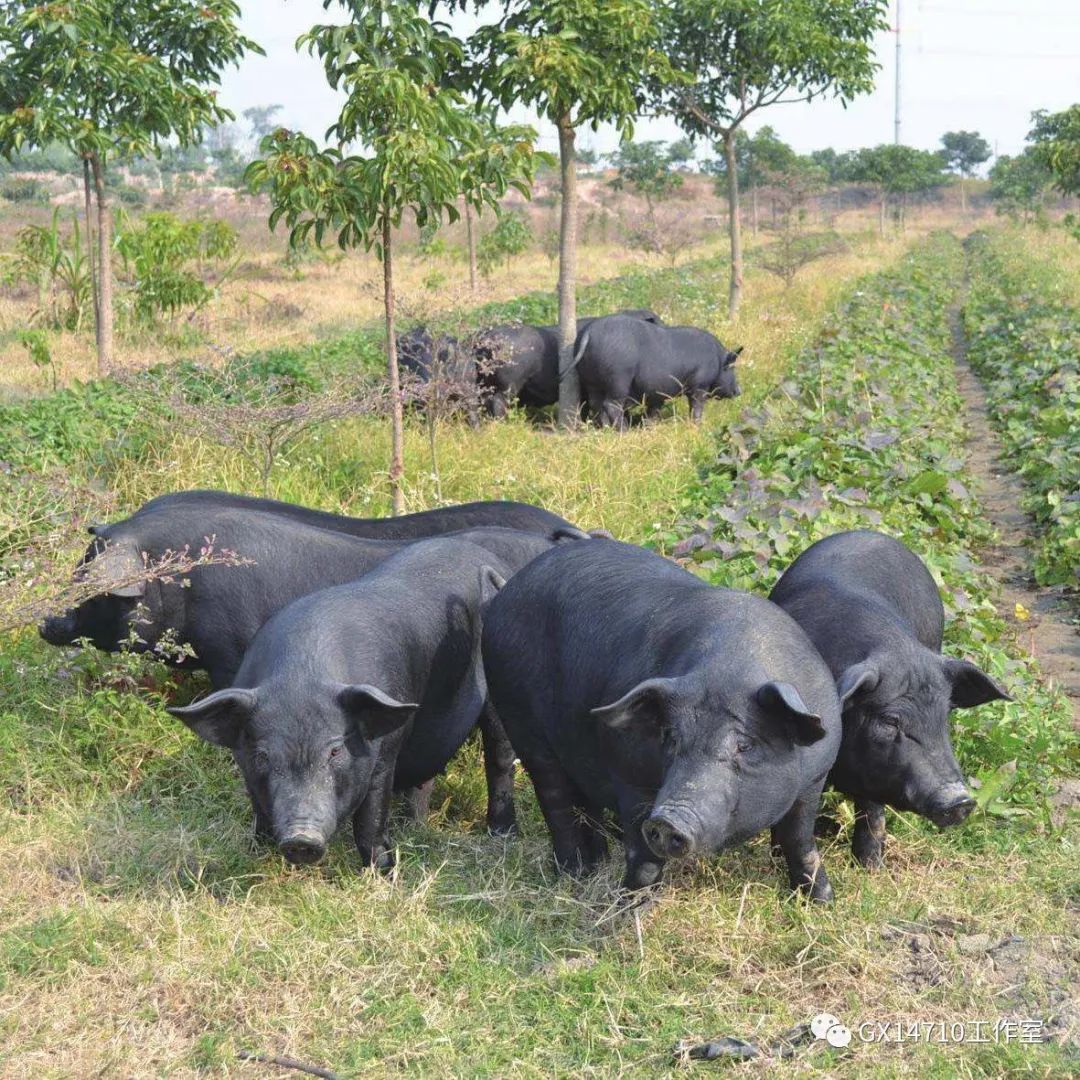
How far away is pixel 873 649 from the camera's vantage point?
4.60 metres

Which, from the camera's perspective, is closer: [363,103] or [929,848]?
[929,848]

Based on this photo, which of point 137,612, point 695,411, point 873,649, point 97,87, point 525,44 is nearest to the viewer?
point 873,649

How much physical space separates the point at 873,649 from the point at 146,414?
21.6 feet

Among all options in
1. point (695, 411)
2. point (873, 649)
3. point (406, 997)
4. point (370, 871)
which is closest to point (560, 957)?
point (406, 997)

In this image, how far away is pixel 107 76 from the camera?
39.9ft

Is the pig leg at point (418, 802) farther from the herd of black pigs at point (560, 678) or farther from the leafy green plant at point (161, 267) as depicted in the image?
the leafy green plant at point (161, 267)

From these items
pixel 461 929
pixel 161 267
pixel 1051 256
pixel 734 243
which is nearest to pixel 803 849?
pixel 461 929

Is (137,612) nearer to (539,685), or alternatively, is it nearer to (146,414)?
(539,685)

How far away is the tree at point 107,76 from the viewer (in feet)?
39.0

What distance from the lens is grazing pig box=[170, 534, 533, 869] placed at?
444cm

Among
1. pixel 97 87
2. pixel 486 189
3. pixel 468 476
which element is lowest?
pixel 468 476

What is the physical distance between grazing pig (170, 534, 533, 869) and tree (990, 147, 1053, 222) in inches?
1965

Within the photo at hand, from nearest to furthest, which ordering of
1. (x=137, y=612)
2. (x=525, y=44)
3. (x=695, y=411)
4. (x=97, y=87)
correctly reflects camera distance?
(x=137, y=612)
(x=525, y=44)
(x=97, y=87)
(x=695, y=411)

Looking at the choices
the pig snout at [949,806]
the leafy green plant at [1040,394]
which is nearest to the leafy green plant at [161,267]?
the leafy green plant at [1040,394]
